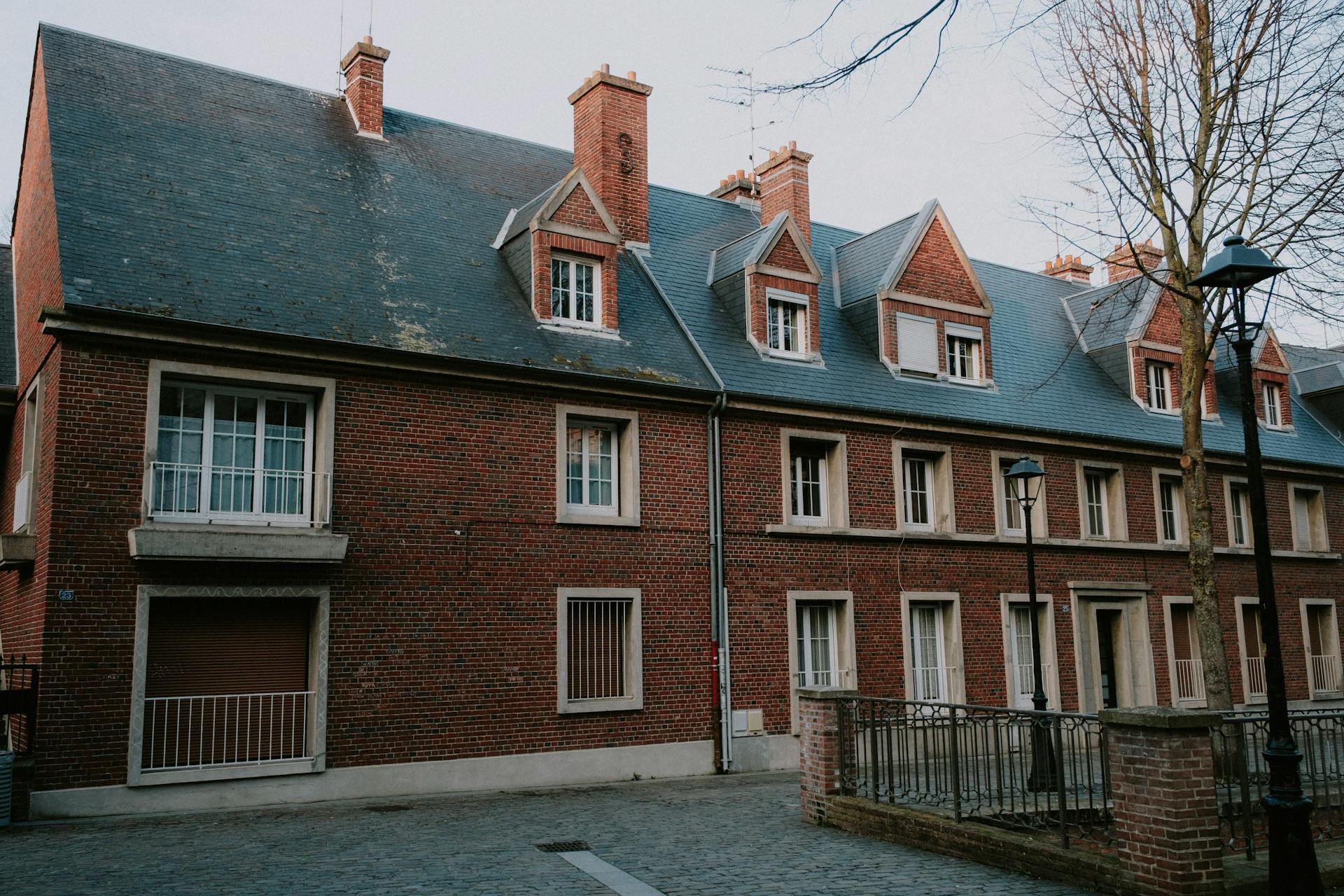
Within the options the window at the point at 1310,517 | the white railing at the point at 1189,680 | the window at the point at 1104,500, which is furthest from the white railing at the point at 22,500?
the window at the point at 1310,517

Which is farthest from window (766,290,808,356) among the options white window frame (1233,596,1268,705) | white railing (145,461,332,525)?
white window frame (1233,596,1268,705)

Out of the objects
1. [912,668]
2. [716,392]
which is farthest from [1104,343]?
[716,392]

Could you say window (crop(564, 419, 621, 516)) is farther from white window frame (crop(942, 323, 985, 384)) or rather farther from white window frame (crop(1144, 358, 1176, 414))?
white window frame (crop(1144, 358, 1176, 414))

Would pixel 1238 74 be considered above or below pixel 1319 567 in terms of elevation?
above

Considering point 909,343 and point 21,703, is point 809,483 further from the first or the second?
point 21,703

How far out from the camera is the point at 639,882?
851cm

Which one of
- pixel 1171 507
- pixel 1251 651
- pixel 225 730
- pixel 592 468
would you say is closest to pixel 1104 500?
pixel 1171 507

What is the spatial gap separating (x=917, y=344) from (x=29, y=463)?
14.4 meters

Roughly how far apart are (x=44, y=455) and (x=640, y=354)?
318 inches

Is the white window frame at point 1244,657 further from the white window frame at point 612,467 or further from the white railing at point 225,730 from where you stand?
the white railing at point 225,730

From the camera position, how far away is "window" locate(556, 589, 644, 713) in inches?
599

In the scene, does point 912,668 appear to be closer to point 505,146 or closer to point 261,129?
point 505,146

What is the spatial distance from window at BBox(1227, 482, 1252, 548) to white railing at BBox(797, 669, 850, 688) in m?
10.9

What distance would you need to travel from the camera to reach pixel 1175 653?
21.8 metres
